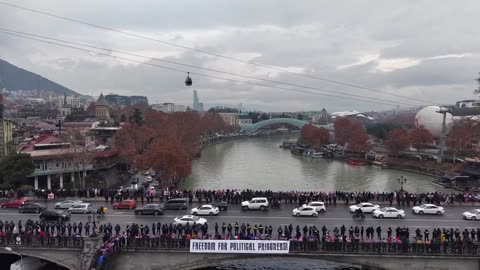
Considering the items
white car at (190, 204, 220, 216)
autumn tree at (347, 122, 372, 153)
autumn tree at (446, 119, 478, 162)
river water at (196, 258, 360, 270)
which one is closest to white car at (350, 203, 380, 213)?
river water at (196, 258, 360, 270)

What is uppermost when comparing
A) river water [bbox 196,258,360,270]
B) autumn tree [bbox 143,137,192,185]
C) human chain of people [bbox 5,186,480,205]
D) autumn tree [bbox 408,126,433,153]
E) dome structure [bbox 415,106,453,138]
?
dome structure [bbox 415,106,453,138]

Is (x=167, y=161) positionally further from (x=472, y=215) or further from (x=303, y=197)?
(x=472, y=215)

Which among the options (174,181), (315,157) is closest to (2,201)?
(174,181)

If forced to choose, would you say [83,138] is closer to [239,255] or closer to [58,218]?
[58,218]

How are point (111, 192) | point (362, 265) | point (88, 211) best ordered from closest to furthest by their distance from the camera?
point (362, 265), point (88, 211), point (111, 192)

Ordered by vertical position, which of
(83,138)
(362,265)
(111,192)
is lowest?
(362,265)

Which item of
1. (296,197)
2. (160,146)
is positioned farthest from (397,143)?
(296,197)

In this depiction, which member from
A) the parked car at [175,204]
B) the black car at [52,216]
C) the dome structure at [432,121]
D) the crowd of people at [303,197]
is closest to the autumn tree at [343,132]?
the dome structure at [432,121]

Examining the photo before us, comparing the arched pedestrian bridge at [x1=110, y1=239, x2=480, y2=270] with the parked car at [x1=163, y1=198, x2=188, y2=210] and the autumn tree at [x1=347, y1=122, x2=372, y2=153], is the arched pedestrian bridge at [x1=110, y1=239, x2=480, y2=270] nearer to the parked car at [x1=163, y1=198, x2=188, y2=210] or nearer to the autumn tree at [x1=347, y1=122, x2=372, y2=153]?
the parked car at [x1=163, y1=198, x2=188, y2=210]
